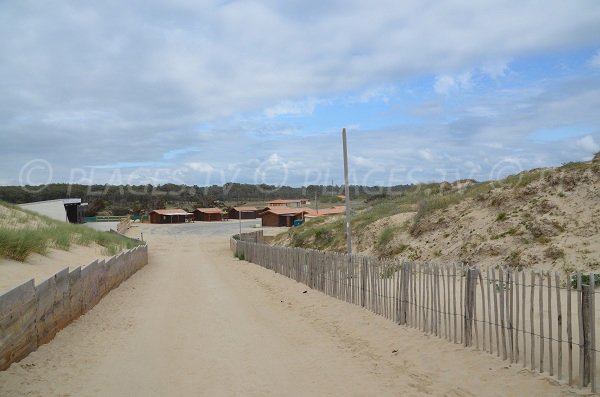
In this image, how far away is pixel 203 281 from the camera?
19672mm

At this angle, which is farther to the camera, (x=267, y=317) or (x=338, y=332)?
(x=267, y=317)

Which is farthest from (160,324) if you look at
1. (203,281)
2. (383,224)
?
(383,224)

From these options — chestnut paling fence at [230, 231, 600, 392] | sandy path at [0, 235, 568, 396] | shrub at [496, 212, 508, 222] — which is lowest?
sandy path at [0, 235, 568, 396]

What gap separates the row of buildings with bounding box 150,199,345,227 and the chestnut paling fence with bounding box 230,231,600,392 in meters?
51.3

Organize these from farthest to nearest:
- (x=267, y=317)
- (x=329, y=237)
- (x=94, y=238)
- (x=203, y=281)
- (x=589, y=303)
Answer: (x=329, y=237)
(x=94, y=238)
(x=203, y=281)
(x=267, y=317)
(x=589, y=303)

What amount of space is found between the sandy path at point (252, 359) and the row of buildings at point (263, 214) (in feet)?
171

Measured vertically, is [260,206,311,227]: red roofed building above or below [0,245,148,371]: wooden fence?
below

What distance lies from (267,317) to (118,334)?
333cm

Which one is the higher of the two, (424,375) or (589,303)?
(589,303)

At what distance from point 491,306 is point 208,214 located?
90.7 meters

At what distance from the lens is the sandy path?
637 centimetres

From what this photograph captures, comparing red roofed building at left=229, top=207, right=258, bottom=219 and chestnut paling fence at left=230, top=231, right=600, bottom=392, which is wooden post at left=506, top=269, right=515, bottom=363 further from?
red roofed building at left=229, top=207, right=258, bottom=219

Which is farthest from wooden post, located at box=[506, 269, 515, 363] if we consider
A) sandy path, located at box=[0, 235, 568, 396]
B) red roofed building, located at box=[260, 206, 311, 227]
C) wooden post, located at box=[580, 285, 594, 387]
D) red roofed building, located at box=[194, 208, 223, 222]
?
red roofed building, located at box=[194, 208, 223, 222]

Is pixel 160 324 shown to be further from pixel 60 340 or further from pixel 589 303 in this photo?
pixel 589 303
